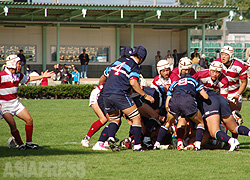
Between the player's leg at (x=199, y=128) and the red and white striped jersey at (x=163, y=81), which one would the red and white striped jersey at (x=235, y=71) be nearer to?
the red and white striped jersey at (x=163, y=81)

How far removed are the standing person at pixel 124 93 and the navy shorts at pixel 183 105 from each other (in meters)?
0.42

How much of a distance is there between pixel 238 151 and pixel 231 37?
72.7 metres

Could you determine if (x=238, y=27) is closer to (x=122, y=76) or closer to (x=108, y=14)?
(x=108, y=14)

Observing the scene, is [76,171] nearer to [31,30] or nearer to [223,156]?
[223,156]

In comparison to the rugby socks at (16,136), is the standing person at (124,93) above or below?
above

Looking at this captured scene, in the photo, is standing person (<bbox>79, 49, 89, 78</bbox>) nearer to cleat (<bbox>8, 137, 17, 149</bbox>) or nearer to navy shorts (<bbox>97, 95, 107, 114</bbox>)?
navy shorts (<bbox>97, 95, 107, 114</bbox>)

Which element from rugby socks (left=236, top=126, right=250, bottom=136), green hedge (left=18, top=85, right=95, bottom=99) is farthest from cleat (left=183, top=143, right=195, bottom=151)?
green hedge (left=18, top=85, right=95, bottom=99)

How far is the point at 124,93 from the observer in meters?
7.58

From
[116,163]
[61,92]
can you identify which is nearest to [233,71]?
[116,163]

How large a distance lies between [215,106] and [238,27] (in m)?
74.3

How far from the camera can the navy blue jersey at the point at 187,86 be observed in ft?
24.8

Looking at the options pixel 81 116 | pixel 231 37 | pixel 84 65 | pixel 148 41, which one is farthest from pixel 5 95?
pixel 231 37

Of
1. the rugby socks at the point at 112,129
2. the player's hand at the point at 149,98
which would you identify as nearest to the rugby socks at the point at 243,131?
the player's hand at the point at 149,98

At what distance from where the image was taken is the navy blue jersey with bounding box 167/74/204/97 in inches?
298
